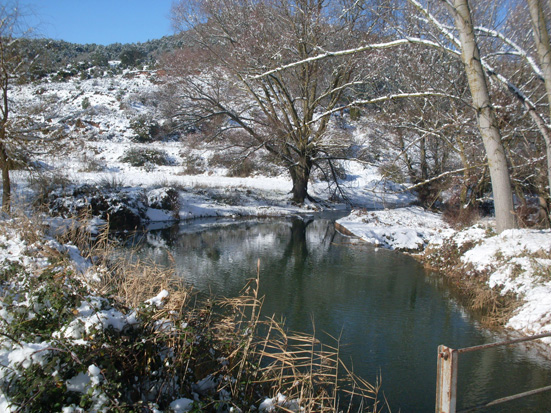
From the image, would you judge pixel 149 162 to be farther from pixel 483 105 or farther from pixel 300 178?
pixel 483 105

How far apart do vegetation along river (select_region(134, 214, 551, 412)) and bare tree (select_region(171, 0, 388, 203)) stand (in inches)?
238

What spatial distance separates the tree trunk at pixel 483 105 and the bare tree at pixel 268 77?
8537 mm

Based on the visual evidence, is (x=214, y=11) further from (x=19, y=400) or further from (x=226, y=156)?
(x=19, y=400)

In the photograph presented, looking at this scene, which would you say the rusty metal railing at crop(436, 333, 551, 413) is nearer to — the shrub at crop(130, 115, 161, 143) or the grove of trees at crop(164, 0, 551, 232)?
the grove of trees at crop(164, 0, 551, 232)

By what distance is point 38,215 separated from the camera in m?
7.55

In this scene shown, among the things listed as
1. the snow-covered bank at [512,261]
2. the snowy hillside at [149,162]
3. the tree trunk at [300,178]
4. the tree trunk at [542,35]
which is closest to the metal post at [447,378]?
the snow-covered bank at [512,261]

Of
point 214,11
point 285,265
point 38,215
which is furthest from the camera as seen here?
point 214,11

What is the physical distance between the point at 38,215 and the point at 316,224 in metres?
10.8

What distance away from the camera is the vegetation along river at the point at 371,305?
4941mm

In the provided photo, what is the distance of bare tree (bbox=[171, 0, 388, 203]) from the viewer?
15.9 metres

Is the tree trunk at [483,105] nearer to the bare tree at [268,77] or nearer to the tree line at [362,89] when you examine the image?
the tree line at [362,89]

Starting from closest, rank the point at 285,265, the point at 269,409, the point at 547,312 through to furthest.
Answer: the point at 269,409
the point at 547,312
the point at 285,265

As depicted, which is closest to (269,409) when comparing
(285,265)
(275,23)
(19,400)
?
(19,400)

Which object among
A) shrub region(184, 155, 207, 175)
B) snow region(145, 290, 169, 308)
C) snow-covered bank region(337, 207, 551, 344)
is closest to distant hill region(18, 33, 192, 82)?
shrub region(184, 155, 207, 175)
